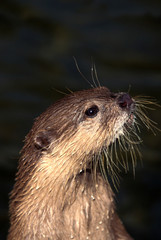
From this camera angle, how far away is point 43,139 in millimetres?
3400

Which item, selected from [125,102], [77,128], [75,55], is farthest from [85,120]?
[75,55]

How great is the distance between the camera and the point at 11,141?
5516 millimetres

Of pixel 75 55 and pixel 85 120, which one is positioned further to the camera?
pixel 75 55

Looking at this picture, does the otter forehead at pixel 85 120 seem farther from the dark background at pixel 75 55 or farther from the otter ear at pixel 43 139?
the dark background at pixel 75 55

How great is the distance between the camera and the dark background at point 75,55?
5.46 metres

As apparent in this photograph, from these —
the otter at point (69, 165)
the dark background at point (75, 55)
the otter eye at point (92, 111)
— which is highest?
the dark background at point (75, 55)

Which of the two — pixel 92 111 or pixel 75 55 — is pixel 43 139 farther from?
pixel 75 55

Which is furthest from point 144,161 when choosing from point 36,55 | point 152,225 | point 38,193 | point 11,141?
point 38,193

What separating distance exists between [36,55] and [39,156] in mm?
2817

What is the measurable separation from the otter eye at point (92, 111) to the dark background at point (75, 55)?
5.77 feet

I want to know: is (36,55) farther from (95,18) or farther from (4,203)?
(4,203)

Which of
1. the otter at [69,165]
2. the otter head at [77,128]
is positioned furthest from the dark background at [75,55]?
the otter head at [77,128]

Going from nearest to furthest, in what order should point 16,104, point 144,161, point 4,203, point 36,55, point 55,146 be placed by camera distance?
point 55,146 < point 4,203 < point 144,161 < point 16,104 < point 36,55

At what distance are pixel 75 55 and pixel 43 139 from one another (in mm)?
2840
